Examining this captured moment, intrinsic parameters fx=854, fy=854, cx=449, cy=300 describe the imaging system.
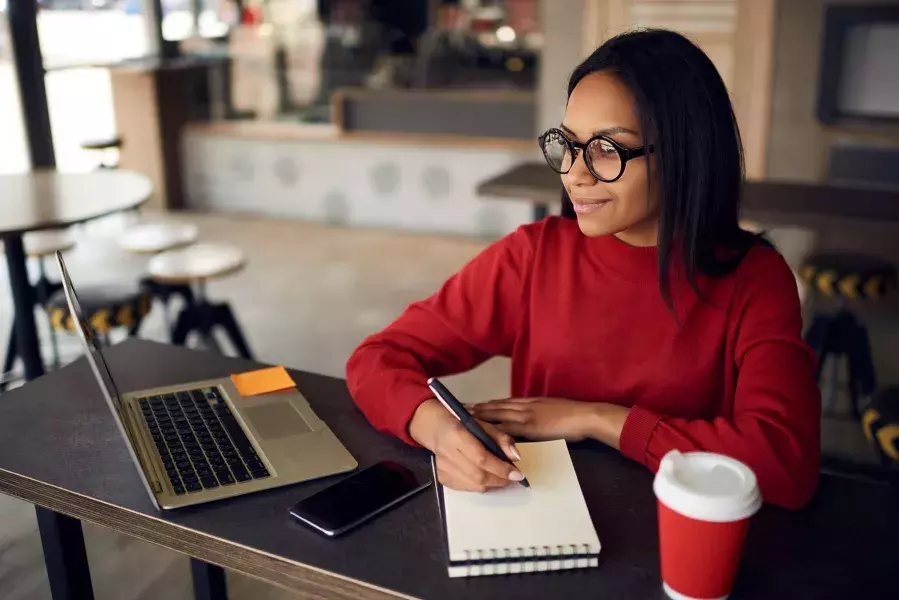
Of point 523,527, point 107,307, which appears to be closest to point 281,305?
point 107,307

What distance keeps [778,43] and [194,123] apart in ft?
12.2

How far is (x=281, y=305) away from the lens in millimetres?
3920

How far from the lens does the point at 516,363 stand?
52.9 inches

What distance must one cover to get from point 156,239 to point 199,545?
2.46 m

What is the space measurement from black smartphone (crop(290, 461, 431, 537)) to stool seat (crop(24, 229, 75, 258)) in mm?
2175

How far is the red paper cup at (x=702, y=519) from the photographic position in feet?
2.39

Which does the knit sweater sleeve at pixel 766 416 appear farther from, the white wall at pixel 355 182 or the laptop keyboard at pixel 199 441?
the white wall at pixel 355 182

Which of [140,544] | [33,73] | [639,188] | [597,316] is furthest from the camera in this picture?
[33,73]

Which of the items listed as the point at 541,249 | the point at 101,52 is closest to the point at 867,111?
the point at 541,249

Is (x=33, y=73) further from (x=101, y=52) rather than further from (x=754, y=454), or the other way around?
(x=754, y=454)

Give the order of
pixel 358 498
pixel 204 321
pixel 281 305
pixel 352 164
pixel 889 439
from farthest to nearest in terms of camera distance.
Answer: pixel 352 164 → pixel 281 305 → pixel 204 321 → pixel 889 439 → pixel 358 498

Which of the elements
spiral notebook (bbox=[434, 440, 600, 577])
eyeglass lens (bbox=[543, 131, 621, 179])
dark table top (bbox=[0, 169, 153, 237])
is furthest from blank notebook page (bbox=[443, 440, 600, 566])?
dark table top (bbox=[0, 169, 153, 237])

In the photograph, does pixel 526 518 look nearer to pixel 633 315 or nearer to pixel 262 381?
pixel 633 315

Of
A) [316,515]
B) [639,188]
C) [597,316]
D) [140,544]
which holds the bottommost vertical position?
[140,544]
